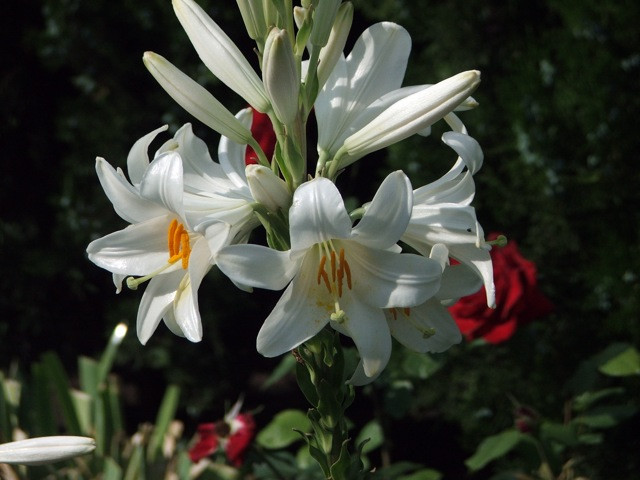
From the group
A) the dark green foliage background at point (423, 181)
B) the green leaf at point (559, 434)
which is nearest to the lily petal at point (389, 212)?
the green leaf at point (559, 434)

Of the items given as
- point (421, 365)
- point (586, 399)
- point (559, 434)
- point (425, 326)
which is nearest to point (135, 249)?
point (425, 326)

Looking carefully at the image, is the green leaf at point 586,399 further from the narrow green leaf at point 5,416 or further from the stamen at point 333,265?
the narrow green leaf at point 5,416

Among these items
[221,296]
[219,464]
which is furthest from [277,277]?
[221,296]

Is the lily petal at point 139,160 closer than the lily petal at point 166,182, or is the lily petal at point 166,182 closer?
the lily petal at point 166,182

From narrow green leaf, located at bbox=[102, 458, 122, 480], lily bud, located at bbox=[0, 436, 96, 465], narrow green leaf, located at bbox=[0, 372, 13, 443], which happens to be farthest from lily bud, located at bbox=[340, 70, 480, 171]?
narrow green leaf, located at bbox=[0, 372, 13, 443]

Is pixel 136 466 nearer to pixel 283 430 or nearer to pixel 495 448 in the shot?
pixel 283 430

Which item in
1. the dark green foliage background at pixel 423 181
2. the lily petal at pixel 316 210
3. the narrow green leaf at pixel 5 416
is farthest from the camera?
the dark green foliage background at pixel 423 181
